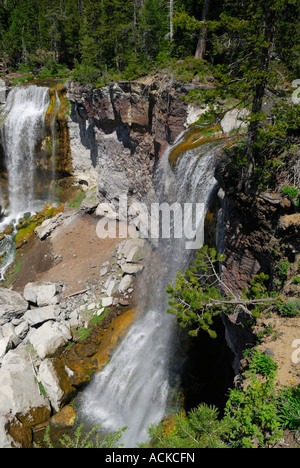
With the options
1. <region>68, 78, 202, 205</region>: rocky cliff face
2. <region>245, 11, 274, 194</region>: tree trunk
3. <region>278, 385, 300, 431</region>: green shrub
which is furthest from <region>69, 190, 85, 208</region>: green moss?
<region>278, 385, 300, 431</region>: green shrub

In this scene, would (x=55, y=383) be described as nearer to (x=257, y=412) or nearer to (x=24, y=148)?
(x=257, y=412)

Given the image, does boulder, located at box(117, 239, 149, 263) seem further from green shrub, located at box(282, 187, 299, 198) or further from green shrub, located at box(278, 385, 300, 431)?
green shrub, located at box(278, 385, 300, 431)

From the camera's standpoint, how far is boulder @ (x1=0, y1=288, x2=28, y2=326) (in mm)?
13781

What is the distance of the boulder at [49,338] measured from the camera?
12213 millimetres

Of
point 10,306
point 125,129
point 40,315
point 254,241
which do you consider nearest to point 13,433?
point 40,315

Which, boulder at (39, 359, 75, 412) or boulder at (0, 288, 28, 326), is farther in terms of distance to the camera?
boulder at (0, 288, 28, 326)

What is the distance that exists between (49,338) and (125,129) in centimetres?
1365

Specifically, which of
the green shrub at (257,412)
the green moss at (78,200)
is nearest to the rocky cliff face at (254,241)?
the green shrub at (257,412)

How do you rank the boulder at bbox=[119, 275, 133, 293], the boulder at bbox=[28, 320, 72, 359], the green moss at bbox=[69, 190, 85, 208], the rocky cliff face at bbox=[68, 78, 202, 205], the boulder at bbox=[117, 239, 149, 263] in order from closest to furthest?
the boulder at bbox=[28, 320, 72, 359] < the rocky cliff face at bbox=[68, 78, 202, 205] < the boulder at bbox=[119, 275, 133, 293] < the boulder at bbox=[117, 239, 149, 263] < the green moss at bbox=[69, 190, 85, 208]

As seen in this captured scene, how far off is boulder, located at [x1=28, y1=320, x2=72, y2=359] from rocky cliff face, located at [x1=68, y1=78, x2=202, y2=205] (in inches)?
366

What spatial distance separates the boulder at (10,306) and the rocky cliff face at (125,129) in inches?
382

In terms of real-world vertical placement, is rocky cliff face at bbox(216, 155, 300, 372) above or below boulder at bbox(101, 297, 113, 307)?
above

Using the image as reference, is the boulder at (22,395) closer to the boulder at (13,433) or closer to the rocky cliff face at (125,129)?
the boulder at (13,433)

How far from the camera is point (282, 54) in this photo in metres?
6.61
